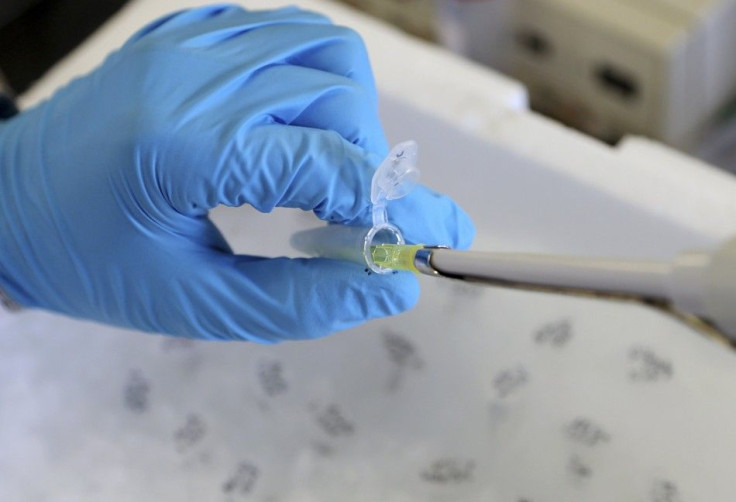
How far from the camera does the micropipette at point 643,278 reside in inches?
14.8

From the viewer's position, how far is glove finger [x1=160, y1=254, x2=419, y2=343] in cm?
68

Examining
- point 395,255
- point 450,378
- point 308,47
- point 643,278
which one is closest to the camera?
point 643,278

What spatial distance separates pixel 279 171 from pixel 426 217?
0.12 m

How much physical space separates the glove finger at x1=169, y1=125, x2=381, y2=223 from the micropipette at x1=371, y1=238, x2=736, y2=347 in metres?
0.15

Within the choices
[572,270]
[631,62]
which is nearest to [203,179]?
[572,270]

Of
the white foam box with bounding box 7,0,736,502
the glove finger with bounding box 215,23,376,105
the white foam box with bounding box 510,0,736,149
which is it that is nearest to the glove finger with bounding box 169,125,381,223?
the glove finger with bounding box 215,23,376,105

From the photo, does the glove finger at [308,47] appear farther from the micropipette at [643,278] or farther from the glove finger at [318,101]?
the micropipette at [643,278]

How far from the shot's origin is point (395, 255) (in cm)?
62

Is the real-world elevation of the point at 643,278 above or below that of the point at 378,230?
above

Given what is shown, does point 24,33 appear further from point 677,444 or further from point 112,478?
point 677,444

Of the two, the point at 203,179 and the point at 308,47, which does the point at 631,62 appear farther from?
the point at 203,179

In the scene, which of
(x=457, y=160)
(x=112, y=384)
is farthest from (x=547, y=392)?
(x=112, y=384)

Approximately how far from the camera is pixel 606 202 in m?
0.80

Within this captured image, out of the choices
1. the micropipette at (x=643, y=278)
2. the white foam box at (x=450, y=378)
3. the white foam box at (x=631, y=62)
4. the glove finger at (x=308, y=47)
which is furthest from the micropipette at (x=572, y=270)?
the white foam box at (x=631, y=62)
